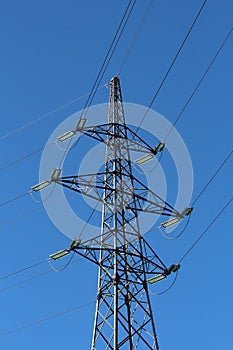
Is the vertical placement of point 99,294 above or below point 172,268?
below

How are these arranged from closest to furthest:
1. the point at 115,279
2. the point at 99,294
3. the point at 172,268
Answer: the point at 115,279 → the point at 99,294 → the point at 172,268

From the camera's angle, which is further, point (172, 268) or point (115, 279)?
point (172, 268)

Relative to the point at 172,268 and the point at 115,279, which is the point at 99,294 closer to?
the point at 115,279

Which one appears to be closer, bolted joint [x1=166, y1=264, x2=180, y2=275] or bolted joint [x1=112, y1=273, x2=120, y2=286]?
bolted joint [x1=112, y1=273, x2=120, y2=286]

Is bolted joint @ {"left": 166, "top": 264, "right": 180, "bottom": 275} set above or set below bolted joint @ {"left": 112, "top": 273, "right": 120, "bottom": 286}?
above

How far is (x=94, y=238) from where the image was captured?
56.2 feet

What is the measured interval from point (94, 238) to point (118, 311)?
9.07 ft

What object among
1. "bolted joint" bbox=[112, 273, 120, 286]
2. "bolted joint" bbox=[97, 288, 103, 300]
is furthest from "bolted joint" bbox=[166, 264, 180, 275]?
"bolted joint" bbox=[97, 288, 103, 300]

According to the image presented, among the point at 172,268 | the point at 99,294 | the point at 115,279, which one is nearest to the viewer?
the point at 115,279

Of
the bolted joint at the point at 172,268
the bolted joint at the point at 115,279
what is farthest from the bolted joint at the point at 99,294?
the bolted joint at the point at 172,268

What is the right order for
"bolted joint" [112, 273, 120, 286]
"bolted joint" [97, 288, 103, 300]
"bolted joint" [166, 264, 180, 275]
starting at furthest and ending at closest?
"bolted joint" [166, 264, 180, 275]
"bolted joint" [97, 288, 103, 300]
"bolted joint" [112, 273, 120, 286]

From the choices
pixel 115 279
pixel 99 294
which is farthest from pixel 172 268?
pixel 99 294

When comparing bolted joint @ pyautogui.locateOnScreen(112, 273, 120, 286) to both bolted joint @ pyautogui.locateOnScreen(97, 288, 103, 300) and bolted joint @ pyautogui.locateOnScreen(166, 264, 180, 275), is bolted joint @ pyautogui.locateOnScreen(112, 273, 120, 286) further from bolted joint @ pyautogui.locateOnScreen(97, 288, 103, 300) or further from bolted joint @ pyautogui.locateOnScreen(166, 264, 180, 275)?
bolted joint @ pyautogui.locateOnScreen(166, 264, 180, 275)

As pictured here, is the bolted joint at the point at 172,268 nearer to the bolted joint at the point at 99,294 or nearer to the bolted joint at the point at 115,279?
the bolted joint at the point at 115,279
